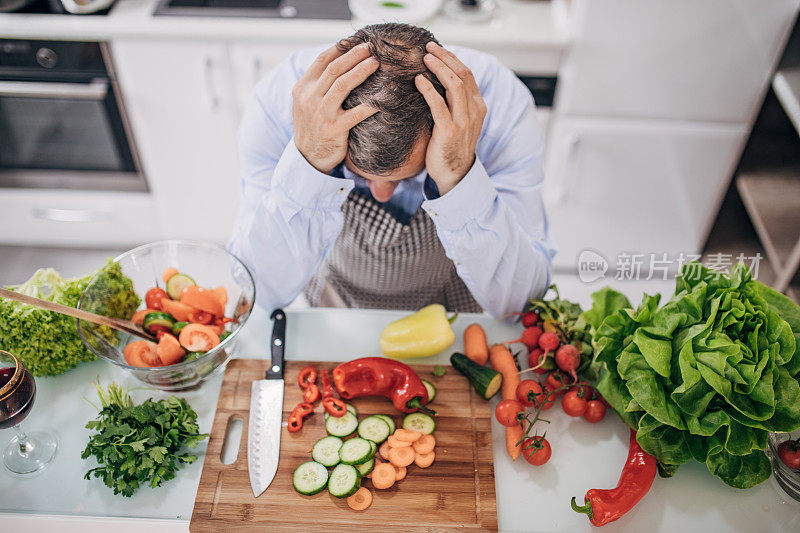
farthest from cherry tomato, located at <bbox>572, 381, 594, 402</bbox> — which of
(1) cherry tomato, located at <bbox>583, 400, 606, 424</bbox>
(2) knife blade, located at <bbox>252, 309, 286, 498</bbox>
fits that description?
(2) knife blade, located at <bbox>252, 309, 286, 498</bbox>

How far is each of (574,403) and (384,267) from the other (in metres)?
0.65

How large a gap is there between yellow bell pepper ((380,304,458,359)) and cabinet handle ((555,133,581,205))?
1221mm

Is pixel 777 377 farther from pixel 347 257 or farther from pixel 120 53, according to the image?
pixel 120 53

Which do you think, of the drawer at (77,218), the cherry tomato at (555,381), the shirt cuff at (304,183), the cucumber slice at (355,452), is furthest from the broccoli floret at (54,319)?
the drawer at (77,218)

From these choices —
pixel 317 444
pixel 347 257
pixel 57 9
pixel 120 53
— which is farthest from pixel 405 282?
pixel 57 9

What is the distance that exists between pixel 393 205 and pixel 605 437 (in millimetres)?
701

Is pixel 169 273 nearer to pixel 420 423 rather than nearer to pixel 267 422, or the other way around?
pixel 267 422

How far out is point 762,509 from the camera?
1086 millimetres

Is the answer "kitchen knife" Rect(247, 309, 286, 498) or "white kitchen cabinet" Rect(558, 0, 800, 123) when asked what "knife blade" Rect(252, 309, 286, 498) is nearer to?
"kitchen knife" Rect(247, 309, 286, 498)

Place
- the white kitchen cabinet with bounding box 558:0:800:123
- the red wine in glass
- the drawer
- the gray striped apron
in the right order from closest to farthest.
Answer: the red wine in glass, the gray striped apron, the white kitchen cabinet with bounding box 558:0:800:123, the drawer

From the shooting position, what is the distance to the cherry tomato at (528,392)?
3.81 feet

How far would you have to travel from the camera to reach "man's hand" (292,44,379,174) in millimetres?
1047

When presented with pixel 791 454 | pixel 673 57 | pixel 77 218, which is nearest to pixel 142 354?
pixel 791 454

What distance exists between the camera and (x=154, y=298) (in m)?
1.25
